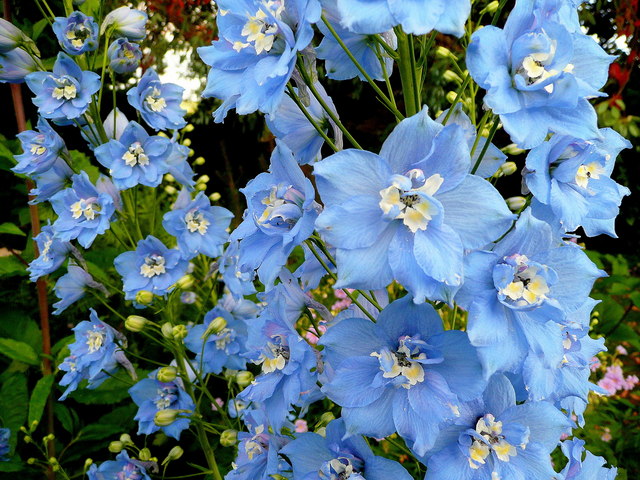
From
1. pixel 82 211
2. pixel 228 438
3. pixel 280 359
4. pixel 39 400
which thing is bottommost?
pixel 39 400

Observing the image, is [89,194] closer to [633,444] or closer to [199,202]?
[199,202]

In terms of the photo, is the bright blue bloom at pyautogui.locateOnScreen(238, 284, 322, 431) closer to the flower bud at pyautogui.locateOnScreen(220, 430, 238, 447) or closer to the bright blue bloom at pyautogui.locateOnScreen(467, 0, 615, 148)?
the bright blue bloom at pyautogui.locateOnScreen(467, 0, 615, 148)

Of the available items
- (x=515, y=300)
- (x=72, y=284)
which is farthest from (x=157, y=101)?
(x=515, y=300)

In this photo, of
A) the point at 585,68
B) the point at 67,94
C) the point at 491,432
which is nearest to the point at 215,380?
the point at 67,94

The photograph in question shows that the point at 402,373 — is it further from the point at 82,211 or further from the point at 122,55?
the point at 122,55

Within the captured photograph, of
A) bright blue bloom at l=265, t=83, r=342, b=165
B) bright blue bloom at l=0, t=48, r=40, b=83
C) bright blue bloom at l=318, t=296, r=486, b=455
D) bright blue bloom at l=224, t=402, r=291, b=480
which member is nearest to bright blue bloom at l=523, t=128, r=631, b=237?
bright blue bloom at l=318, t=296, r=486, b=455
